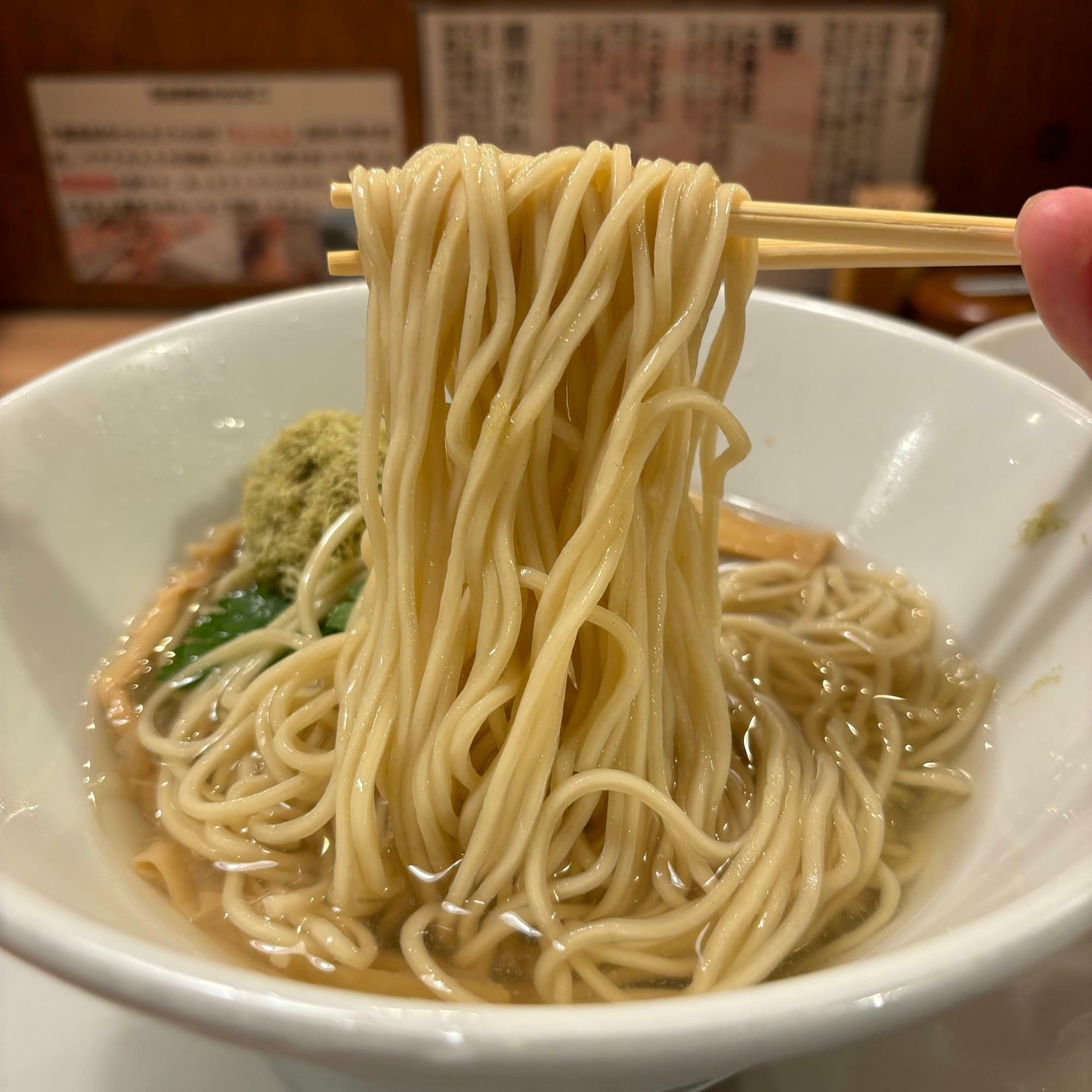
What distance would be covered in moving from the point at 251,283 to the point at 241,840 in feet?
8.09

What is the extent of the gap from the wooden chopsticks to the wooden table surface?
7.29 ft

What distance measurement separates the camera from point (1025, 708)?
1.19 m

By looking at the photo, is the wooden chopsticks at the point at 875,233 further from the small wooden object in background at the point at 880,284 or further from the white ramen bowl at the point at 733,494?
the small wooden object in background at the point at 880,284

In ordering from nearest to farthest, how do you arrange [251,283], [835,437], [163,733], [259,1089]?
1. [259,1089]
2. [163,733]
3. [835,437]
4. [251,283]

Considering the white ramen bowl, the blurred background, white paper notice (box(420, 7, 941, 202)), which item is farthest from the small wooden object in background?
the white ramen bowl

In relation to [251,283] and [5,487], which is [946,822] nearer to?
[5,487]

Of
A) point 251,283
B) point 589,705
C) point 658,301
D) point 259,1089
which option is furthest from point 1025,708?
point 251,283

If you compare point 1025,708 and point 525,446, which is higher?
point 525,446

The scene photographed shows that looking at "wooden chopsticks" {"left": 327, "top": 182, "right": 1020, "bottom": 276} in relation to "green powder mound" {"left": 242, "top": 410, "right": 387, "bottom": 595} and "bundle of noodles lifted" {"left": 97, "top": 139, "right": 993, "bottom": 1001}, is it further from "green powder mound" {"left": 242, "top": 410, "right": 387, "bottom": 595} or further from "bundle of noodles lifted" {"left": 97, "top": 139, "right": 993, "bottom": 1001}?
"green powder mound" {"left": 242, "top": 410, "right": 387, "bottom": 595}

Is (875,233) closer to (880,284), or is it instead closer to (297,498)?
(297,498)

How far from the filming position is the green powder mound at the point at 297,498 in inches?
60.9

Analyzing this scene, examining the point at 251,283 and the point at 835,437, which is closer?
the point at 835,437

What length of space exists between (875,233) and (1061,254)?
0.21 metres

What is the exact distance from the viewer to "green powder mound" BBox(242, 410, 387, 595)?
155 cm
